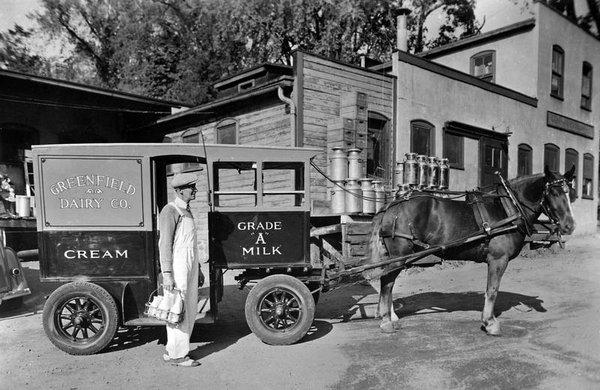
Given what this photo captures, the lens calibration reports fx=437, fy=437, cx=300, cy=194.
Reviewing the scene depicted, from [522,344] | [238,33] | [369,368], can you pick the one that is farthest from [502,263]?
[238,33]

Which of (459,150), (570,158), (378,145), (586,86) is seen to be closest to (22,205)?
(378,145)

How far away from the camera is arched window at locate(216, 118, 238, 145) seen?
12.8 m

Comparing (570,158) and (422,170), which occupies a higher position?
(570,158)

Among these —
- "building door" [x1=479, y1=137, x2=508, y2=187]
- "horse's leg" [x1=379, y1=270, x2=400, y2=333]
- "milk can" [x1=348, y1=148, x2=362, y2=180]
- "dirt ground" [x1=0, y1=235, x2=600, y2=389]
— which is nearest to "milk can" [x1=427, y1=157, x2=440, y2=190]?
"building door" [x1=479, y1=137, x2=508, y2=187]

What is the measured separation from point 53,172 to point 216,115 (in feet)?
29.3

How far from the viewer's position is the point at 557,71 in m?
17.1

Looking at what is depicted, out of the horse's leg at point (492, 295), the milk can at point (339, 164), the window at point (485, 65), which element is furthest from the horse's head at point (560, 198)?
the window at point (485, 65)

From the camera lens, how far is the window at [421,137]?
12.2 meters

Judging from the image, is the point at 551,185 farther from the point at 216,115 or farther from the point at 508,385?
the point at 216,115

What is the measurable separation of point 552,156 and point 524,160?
7.25 feet

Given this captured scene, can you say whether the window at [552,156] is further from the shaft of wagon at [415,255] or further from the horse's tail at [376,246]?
the horse's tail at [376,246]

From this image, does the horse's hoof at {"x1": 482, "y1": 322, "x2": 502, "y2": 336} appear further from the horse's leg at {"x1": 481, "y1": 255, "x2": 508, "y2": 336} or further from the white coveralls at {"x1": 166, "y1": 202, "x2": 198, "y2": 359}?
the white coveralls at {"x1": 166, "y1": 202, "x2": 198, "y2": 359}

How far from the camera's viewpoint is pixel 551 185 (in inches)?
222

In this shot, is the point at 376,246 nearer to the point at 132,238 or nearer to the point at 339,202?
the point at 339,202
